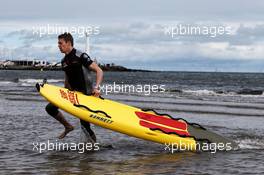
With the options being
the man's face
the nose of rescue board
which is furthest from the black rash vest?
the nose of rescue board

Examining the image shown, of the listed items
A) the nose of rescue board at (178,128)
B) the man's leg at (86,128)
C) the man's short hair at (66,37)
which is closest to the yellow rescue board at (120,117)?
the nose of rescue board at (178,128)

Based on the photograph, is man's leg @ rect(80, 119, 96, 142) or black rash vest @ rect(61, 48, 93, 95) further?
man's leg @ rect(80, 119, 96, 142)

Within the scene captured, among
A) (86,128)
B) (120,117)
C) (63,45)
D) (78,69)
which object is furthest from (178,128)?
(63,45)

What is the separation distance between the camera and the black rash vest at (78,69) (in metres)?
9.64

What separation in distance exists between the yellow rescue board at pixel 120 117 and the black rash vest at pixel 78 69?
149 mm

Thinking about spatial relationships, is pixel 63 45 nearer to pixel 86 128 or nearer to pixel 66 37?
pixel 66 37

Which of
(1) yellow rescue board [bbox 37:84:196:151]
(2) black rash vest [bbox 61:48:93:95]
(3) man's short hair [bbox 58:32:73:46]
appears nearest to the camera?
(3) man's short hair [bbox 58:32:73:46]

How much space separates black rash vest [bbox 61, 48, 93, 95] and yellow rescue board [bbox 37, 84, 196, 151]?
149 mm

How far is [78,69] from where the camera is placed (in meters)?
9.71

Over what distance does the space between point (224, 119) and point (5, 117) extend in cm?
691

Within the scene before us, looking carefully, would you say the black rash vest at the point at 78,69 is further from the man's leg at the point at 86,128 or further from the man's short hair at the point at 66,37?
the man's leg at the point at 86,128

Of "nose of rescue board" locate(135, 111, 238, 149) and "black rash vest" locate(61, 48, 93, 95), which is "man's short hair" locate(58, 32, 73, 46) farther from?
"nose of rescue board" locate(135, 111, 238, 149)

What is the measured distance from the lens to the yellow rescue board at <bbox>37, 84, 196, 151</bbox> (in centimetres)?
981

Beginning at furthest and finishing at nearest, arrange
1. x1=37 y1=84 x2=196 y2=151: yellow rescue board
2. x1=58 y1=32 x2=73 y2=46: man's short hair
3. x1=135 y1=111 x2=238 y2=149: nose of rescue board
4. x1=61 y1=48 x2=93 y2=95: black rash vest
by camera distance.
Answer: x1=135 y1=111 x2=238 y2=149: nose of rescue board
x1=37 y1=84 x2=196 y2=151: yellow rescue board
x1=61 y1=48 x2=93 y2=95: black rash vest
x1=58 y1=32 x2=73 y2=46: man's short hair
